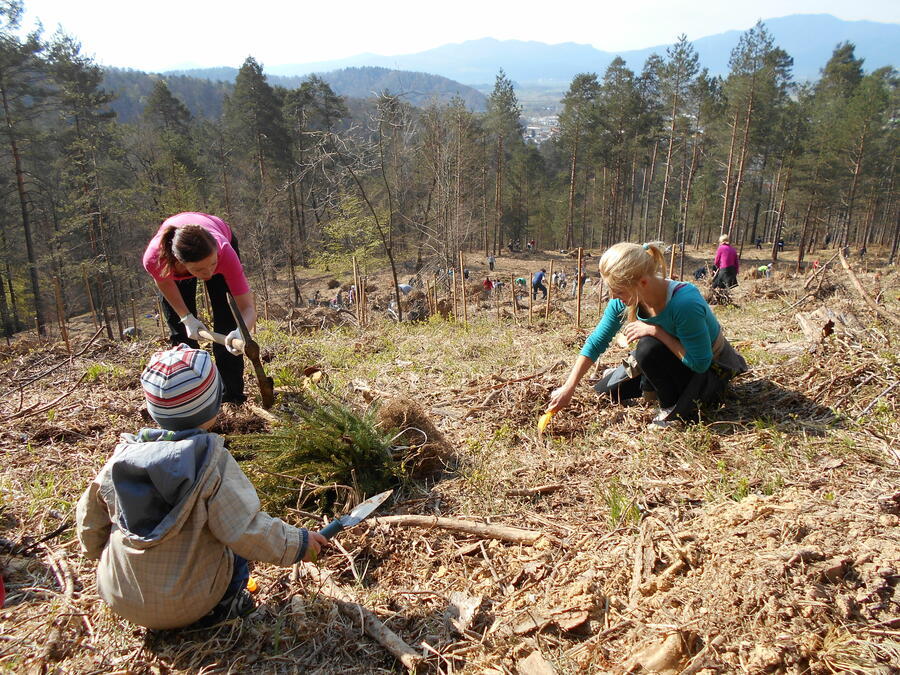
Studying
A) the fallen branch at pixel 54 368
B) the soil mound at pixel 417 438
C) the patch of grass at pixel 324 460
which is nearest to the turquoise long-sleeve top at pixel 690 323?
the soil mound at pixel 417 438

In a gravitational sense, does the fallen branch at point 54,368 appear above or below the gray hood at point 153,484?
below

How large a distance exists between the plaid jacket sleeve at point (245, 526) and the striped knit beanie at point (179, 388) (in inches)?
6.7

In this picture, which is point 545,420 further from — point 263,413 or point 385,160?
point 385,160

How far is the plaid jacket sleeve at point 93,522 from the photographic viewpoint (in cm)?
160

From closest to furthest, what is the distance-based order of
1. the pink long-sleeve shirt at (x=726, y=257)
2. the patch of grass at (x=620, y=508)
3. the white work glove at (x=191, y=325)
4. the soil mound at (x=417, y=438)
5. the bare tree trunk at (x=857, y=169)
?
the patch of grass at (x=620, y=508) < the soil mound at (x=417, y=438) < the white work glove at (x=191, y=325) < the pink long-sleeve shirt at (x=726, y=257) < the bare tree trunk at (x=857, y=169)

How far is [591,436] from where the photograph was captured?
10.0ft

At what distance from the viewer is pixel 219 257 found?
327cm

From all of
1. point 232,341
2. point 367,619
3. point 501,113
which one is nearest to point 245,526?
point 367,619

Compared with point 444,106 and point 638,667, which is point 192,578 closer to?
point 638,667

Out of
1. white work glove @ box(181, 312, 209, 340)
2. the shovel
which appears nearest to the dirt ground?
the shovel

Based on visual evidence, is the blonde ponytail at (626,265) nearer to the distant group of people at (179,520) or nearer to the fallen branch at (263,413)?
the distant group of people at (179,520)

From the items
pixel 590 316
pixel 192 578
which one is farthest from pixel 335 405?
pixel 590 316

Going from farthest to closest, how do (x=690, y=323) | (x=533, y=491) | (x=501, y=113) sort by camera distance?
(x=501, y=113)
(x=690, y=323)
(x=533, y=491)

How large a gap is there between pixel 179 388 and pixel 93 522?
57 cm
